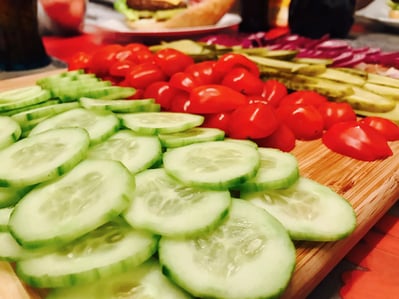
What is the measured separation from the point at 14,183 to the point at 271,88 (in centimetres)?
104

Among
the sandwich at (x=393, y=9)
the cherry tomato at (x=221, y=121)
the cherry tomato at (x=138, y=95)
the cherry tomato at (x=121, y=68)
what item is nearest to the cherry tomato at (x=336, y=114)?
the cherry tomato at (x=221, y=121)

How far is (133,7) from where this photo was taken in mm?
3320

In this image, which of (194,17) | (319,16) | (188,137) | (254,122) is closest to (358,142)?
(254,122)

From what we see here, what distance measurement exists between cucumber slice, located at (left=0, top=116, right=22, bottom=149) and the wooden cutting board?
20.6 inches

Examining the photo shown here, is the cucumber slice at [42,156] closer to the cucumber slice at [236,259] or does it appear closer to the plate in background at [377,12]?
the cucumber slice at [236,259]

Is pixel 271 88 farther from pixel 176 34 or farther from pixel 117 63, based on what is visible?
pixel 176 34

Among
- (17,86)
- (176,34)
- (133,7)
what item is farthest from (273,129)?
(133,7)

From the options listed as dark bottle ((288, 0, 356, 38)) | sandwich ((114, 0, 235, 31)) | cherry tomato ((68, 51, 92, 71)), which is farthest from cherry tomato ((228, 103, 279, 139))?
sandwich ((114, 0, 235, 31))

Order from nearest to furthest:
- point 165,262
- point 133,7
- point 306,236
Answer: point 165,262 < point 306,236 < point 133,7

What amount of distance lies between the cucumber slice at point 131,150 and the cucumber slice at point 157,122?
0.03m

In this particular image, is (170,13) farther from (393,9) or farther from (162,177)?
(162,177)

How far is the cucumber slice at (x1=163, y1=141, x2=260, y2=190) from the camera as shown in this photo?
3.09 ft

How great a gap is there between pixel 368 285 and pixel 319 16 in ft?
7.72

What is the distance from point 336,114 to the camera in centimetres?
159
